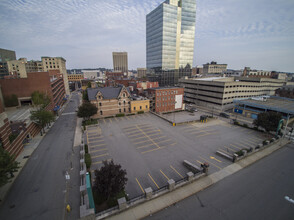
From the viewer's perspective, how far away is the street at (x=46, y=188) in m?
16.1

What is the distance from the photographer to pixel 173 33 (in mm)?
91500

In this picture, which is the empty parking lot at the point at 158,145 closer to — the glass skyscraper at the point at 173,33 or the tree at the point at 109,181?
the tree at the point at 109,181

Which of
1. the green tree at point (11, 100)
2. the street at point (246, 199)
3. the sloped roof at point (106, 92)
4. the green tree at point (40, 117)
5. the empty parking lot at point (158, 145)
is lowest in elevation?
the empty parking lot at point (158, 145)

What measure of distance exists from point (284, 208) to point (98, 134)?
3633 cm

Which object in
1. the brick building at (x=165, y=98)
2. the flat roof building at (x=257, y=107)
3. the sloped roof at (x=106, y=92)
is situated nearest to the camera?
the flat roof building at (x=257, y=107)

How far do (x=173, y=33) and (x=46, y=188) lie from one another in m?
101

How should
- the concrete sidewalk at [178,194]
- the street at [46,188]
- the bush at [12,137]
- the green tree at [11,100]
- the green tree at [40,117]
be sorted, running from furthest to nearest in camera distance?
the green tree at [11,100] → the green tree at [40,117] → the bush at [12,137] → the street at [46,188] → the concrete sidewalk at [178,194]

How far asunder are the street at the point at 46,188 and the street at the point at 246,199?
38.2 feet

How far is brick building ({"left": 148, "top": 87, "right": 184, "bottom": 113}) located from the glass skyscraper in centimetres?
3881

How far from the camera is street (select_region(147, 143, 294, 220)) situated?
15062mm

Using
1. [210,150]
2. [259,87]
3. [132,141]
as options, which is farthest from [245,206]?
[259,87]

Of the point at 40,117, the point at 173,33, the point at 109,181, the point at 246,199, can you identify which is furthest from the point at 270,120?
the point at 173,33

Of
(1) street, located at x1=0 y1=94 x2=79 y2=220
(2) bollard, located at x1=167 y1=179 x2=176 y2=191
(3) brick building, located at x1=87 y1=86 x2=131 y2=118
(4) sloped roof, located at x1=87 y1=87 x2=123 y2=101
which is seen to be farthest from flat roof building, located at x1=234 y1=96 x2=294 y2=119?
(1) street, located at x1=0 y1=94 x2=79 y2=220

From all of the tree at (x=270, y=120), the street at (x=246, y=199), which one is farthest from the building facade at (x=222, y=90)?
the street at (x=246, y=199)
